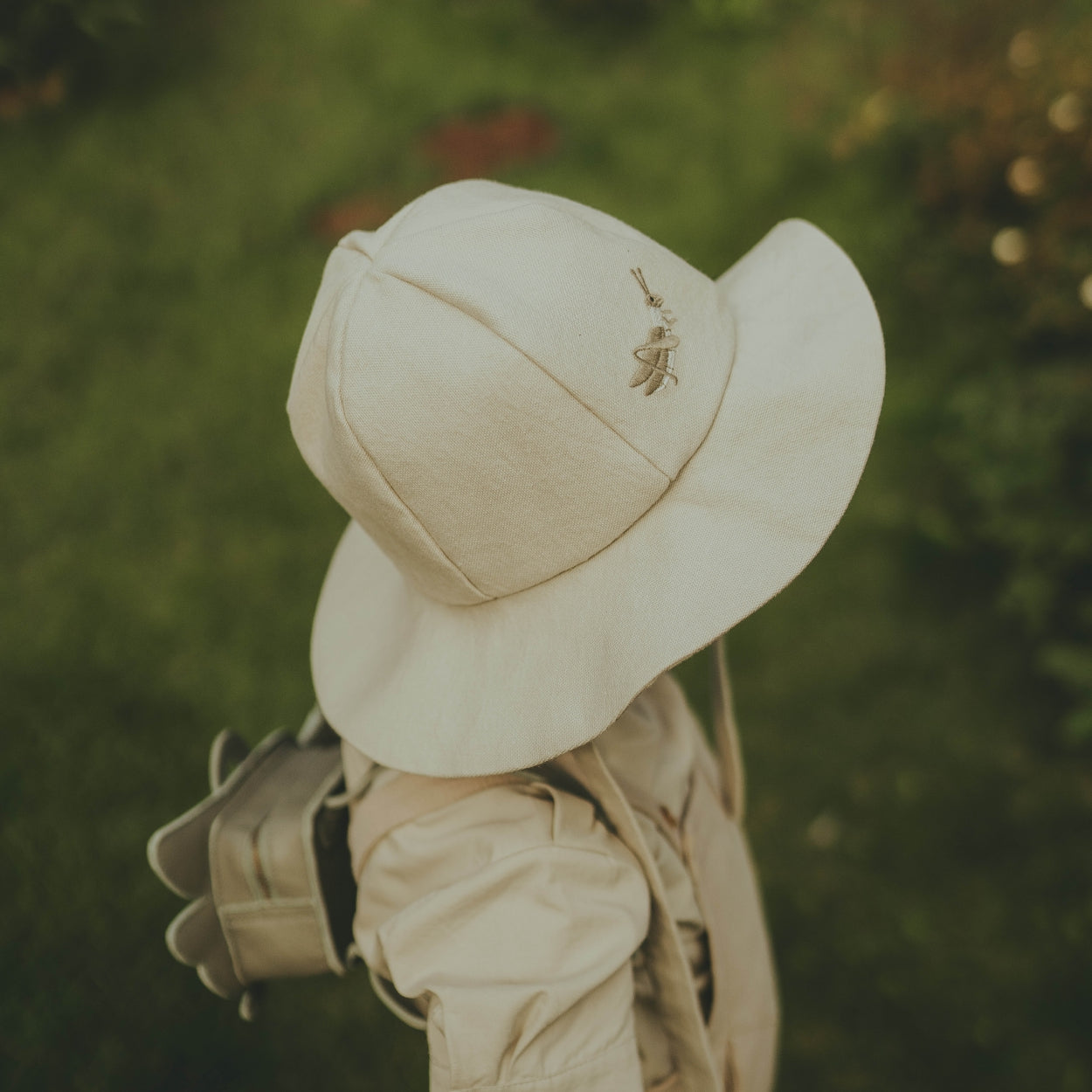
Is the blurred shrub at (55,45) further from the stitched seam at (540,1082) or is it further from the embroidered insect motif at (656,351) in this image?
the stitched seam at (540,1082)

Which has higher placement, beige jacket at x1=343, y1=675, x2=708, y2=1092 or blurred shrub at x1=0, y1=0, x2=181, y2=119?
blurred shrub at x1=0, y1=0, x2=181, y2=119

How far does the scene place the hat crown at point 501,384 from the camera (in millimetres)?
1074

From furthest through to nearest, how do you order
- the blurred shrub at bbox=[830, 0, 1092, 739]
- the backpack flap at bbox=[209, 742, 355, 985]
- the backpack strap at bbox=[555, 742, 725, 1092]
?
1. the blurred shrub at bbox=[830, 0, 1092, 739]
2. the backpack flap at bbox=[209, 742, 355, 985]
3. the backpack strap at bbox=[555, 742, 725, 1092]

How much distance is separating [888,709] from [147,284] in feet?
10.5

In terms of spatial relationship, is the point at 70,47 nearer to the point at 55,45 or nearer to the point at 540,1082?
the point at 55,45

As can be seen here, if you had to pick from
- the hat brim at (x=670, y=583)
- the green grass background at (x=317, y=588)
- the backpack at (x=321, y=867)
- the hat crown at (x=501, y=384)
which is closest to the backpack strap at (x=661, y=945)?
the backpack at (x=321, y=867)

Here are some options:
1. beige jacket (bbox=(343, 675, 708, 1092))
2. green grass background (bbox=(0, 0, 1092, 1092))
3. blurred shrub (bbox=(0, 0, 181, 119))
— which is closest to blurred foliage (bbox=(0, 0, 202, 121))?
blurred shrub (bbox=(0, 0, 181, 119))

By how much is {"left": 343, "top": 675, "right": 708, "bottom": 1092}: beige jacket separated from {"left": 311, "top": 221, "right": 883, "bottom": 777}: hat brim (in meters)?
0.13

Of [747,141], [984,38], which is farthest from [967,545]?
[984,38]

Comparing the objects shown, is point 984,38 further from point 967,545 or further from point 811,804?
point 811,804

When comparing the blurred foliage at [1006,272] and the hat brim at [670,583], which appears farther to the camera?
the blurred foliage at [1006,272]

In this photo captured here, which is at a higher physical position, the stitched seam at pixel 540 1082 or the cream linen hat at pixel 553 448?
the cream linen hat at pixel 553 448

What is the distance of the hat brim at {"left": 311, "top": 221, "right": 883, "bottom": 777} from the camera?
113 cm

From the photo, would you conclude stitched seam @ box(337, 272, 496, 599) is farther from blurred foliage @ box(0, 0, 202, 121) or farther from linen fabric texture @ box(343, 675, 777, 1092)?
blurred foliage @ box(0, 0, 202, 121)
